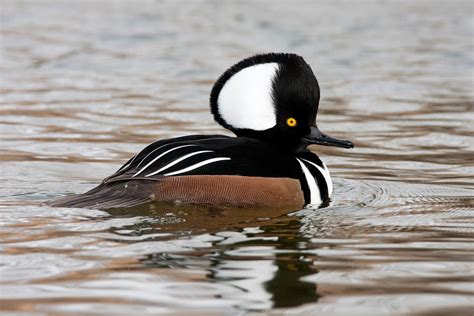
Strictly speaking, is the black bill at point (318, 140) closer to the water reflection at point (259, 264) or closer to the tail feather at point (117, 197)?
the water reflection at point (259, 264)

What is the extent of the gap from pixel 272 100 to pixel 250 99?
0.15 meters

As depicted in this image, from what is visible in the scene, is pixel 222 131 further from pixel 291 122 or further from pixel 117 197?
pixel 117 197

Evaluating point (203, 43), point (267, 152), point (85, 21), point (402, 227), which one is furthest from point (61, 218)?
point (85, 21)

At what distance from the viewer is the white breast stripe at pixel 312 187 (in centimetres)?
702

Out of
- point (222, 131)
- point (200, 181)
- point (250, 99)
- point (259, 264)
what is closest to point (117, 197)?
point (200, 181)

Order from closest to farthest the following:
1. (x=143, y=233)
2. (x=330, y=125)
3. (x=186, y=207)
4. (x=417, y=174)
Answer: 1. (x=143, y=233)
2. (x=186, y=207)
3. (x=417, y=174)
4. (x=330, y=125)

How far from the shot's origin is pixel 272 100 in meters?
7.09

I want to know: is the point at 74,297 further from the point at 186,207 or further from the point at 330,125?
the point at 330,125

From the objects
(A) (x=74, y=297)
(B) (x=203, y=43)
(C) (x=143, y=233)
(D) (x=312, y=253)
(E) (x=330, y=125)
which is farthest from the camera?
(B) (x=203, y=43)

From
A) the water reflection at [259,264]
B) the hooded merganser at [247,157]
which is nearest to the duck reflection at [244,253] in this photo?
the water reflection at [259,264]

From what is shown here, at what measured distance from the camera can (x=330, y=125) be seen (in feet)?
35.7

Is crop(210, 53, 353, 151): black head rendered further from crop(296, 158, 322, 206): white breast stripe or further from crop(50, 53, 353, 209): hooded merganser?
crop(296, 158, 322, 206): white breast stripe

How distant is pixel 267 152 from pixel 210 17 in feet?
40.1

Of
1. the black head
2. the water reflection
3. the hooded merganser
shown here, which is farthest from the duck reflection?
the black head
